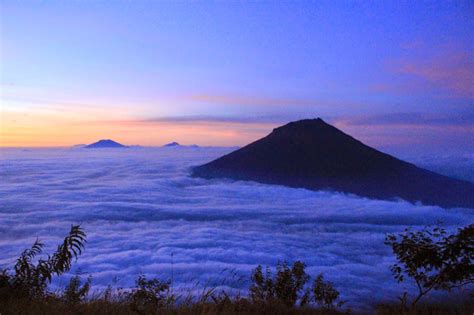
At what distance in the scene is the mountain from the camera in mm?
117750

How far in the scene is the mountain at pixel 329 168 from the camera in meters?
118

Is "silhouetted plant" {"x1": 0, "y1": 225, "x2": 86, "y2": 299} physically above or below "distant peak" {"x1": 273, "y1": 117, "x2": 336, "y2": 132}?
below

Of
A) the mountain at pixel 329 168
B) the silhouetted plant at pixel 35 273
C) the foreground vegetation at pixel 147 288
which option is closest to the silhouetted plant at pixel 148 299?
the foreground vegetation at pixel 147 288

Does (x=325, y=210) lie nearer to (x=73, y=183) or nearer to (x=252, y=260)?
(x=252, y=260)

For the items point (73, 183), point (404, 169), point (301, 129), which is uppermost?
point (301, 129)

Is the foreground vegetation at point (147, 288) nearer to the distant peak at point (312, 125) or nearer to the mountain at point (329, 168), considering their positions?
the mountain at point (329, 168)

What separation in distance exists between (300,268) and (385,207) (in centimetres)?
8717

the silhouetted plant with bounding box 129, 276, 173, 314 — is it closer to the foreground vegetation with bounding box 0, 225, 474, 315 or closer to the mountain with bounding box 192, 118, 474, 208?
the foreground vegetation with bounding box 0, 225, 474, 315

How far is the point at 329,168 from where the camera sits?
5320 inches

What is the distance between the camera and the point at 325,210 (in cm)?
8231

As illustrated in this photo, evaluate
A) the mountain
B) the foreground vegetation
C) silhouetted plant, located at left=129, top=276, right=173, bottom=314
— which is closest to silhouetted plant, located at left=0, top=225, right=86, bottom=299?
the foreground vegetation

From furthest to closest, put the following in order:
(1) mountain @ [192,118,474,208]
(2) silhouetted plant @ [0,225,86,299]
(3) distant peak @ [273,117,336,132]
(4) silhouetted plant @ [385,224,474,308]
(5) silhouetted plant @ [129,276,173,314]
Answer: (3) distant peak @ [273,117,336,132] < (1) mountain @ [192,118,474,208] < (4) silhouetted plant @ [385,224,474,308] < (2) silhouetted plant @ [0,225,86,299] < (5) silhouetted plant @ [129,276,173,314]

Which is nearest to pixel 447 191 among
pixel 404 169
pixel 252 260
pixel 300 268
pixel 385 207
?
pixel 404 169

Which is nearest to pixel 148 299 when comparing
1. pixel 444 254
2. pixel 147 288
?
pixel 147 288
